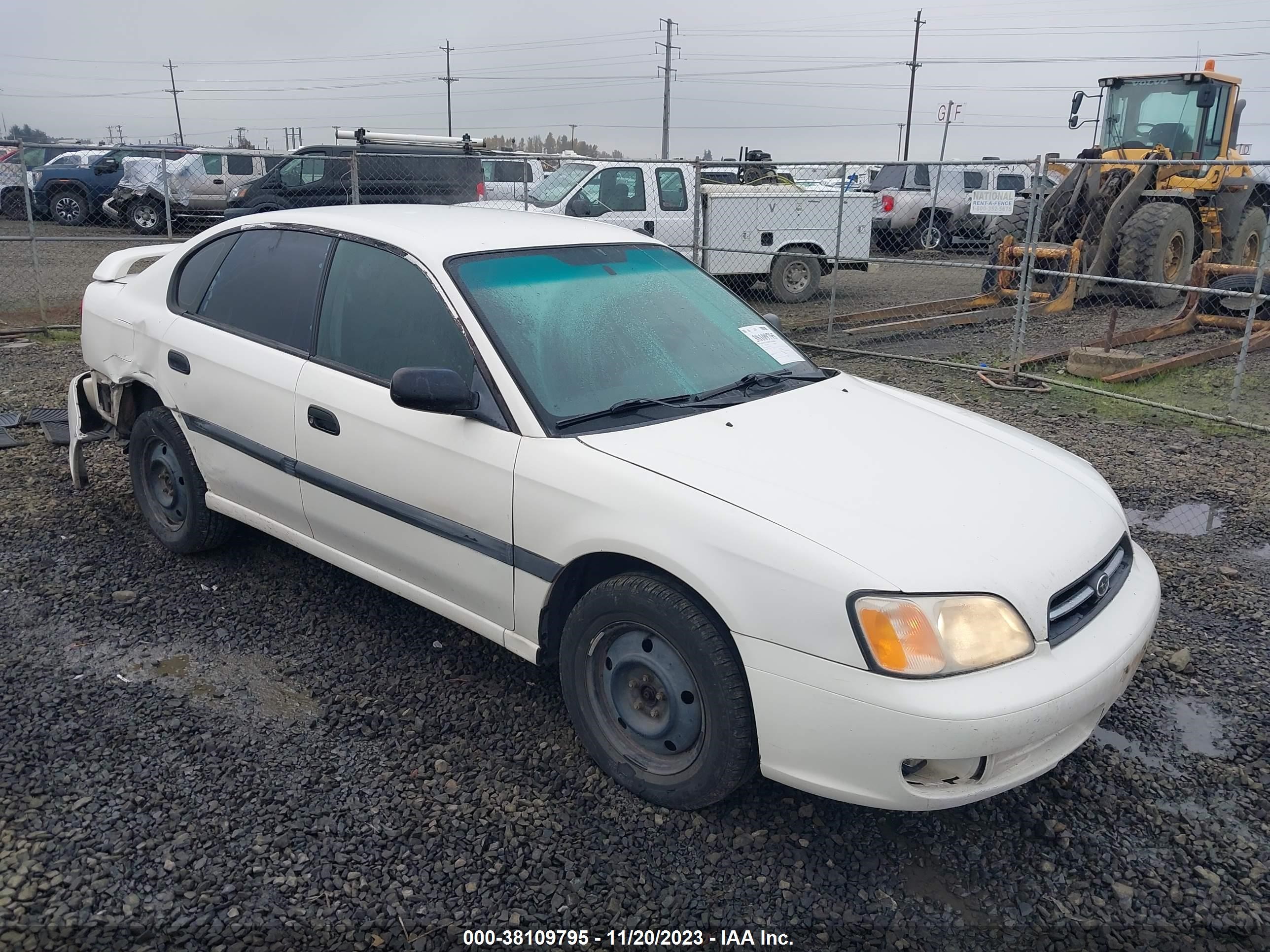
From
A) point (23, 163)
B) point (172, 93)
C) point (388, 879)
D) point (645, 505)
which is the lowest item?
point (388, 879)

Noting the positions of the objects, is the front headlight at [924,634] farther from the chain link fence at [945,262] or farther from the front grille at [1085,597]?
the chain link fence at [945,262]

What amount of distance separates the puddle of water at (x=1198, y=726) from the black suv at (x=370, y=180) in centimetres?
947

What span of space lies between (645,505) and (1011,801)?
4.79 ft

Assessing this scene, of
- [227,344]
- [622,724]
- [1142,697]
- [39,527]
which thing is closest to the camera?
[622,724]

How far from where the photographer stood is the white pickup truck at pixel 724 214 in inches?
462

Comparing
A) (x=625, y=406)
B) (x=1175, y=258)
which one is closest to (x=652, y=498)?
(x=625, y=406)

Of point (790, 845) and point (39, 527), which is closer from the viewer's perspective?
Result: point (790, 845)

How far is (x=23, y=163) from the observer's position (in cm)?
952

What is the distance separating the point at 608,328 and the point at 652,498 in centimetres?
93

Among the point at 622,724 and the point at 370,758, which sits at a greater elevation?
the point at 622,724

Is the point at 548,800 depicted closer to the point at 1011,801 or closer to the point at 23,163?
the point at 1011,801

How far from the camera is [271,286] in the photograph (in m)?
3.95

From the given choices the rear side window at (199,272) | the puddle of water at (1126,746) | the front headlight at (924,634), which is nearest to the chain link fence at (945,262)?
the puddle of water at (1126,746)

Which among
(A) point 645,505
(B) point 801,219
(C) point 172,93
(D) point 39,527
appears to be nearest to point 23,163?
(D) point 39,527
